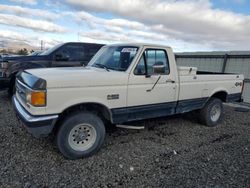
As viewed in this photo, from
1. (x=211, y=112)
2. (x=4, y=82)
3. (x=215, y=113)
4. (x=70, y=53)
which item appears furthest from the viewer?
(x=70, y=53)

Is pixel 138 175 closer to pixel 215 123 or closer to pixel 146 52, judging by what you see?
pixel 146 52

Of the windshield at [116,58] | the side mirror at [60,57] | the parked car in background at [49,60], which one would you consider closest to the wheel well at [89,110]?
the windshield at [116,58]

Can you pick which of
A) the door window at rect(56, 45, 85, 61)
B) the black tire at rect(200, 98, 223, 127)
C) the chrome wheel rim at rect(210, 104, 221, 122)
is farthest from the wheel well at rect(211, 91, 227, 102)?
the door window at rect(56, 45, 85, 61)

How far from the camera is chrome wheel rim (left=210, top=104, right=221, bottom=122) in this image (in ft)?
20.2

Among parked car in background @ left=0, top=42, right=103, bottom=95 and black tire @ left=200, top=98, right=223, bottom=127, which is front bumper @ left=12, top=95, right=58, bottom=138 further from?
parked car in background @ left=0, top=42, right=103, bottom=95

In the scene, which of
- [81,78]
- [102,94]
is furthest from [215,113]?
[81,78]

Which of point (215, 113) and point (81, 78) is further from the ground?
point (81, 78)

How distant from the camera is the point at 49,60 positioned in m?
7.64

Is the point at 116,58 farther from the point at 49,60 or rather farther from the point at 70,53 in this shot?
the point at 70,53

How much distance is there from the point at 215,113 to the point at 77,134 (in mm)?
4024

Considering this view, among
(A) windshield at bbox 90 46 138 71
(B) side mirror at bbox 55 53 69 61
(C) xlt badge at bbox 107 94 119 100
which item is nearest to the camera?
(C) xlt badge at bbox 107 94 119 100

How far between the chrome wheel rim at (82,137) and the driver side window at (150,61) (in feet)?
4.46

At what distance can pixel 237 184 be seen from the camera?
3.40 meters

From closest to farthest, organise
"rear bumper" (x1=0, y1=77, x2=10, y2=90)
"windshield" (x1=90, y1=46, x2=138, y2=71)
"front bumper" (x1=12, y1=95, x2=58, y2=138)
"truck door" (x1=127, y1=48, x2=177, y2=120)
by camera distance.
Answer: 1. "front bumper" (x1=12, y1=95, x2=58, y2=138)
2. "truck door" (x1=127, y1=48, x2=177, y2=120)
3. "windshield" (x1=90, y1=46, x2=138, y2=71)
4. "rear bumper" (x1=0, y1=77, x2=10, y2=90)
